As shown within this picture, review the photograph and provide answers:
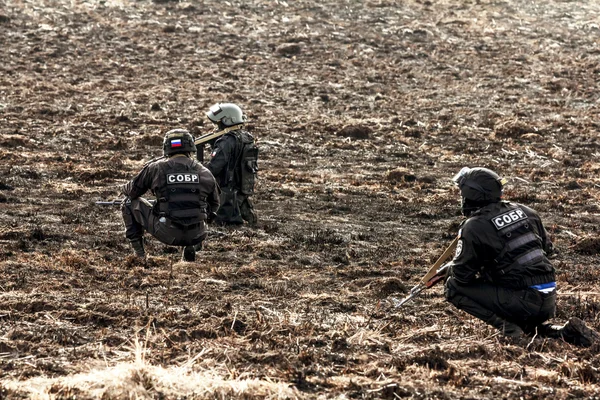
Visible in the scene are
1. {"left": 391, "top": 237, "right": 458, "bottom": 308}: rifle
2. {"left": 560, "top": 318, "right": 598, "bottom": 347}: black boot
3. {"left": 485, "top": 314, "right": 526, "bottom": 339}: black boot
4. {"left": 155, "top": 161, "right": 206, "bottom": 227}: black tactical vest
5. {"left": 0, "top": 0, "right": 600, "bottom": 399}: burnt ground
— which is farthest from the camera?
{"left": 155, "top": 161, "right": 206, "bottom": 227}: black tactical vest

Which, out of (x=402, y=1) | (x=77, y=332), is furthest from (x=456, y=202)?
(x=402, y=1)

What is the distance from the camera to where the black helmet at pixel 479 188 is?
24.6 feet

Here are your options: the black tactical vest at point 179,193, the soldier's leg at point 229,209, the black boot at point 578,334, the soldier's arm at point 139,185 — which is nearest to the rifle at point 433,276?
the black boot at point 578,334

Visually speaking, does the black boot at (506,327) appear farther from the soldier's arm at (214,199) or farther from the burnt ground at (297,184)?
the soldier's arm at (214,199)

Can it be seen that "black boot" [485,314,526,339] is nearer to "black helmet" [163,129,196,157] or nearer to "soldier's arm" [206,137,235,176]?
"black helmet" [163,129,196,157]

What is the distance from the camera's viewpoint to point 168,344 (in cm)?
671

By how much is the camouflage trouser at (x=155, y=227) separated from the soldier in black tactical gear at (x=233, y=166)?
87.1 inches

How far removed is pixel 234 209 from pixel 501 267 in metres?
5.39

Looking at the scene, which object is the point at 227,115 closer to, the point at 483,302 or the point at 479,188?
the point at 479,188

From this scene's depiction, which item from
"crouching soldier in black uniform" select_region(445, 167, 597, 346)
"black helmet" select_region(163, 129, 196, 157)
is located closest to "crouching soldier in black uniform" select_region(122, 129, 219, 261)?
"black helmet" select_region(163, 129, 196, 157)

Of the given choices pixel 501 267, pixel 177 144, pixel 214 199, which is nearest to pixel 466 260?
pixel 501 267

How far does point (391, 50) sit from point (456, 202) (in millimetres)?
13330

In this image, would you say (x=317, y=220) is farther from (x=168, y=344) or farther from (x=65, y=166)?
(x=168, y=344)

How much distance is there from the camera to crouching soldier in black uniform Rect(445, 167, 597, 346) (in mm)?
Answer: 7352
